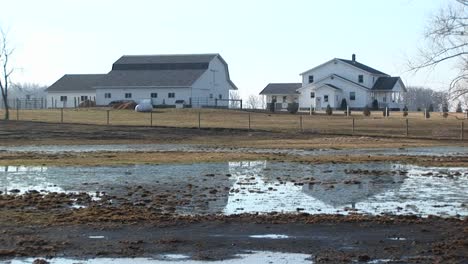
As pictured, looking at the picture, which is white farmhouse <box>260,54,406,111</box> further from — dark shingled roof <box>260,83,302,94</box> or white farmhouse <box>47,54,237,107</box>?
white farmhouse <box>47,54,237,107</box>

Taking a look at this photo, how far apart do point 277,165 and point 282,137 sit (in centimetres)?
2118

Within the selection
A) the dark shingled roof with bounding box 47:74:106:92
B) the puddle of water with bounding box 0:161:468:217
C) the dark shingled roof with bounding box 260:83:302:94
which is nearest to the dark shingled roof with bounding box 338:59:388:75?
the dark shingled roof with bounding box 260:83:302:94

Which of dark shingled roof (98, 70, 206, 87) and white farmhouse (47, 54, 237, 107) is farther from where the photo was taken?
white farmhouse (47, 54, 237, 107)

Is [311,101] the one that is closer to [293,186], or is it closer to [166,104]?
[166,104]

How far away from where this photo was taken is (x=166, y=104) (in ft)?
301

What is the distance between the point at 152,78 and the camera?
93.4 meters

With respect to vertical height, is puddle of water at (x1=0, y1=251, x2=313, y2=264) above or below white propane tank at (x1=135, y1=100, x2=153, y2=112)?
below

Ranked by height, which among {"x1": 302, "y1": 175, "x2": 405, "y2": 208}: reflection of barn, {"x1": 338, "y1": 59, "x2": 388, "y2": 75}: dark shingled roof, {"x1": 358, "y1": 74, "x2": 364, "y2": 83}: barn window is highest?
{"x1": 338, "y1": 59, "x2": 388, "y2": 75}: dark shingled roof

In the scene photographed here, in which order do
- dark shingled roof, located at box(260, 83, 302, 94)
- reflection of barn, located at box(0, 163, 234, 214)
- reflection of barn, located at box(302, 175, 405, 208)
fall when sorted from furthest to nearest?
dark shingled roof, located at box(260, 83, 302, 94)
reflection of barn, located at box(302, 175, 405, 208)
reflection of barn, located at box(0, 163, 234, 214)

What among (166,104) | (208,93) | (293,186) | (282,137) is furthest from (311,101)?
(293,186)

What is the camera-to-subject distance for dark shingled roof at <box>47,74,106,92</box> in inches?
→ 4114

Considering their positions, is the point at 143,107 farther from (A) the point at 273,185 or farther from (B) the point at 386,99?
(A) the point at 273,185

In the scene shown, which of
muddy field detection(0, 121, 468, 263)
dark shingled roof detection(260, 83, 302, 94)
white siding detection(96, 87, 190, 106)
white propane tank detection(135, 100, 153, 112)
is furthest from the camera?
dark shingled roof detection(260, 83, 302, 94)

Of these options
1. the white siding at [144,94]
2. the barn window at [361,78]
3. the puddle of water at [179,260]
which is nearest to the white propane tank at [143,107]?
the white siding at [144,94]
